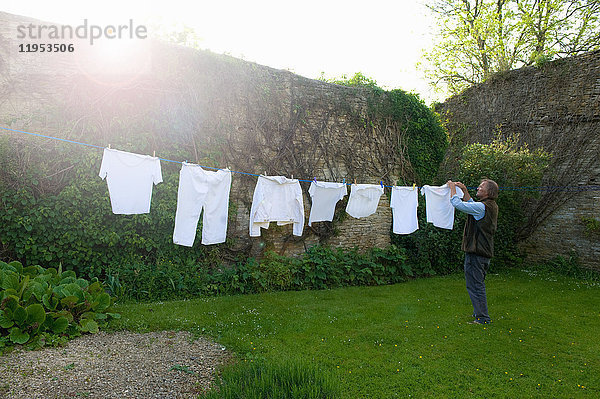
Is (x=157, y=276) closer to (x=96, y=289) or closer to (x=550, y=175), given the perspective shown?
(x=96, y=289)

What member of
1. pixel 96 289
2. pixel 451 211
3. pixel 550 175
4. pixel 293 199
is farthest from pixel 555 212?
A: pixel 96 289

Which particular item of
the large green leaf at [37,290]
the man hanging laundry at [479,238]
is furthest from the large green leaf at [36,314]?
the man hanging laundry at [479,238]

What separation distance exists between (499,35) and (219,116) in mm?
13442

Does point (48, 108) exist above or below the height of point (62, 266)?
above

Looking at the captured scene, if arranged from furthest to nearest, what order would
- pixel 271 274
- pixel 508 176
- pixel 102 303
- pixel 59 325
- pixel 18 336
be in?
pixel 508 176
pixel 271 274
pixel 102 303
pixel 59 325
pixel 18 336

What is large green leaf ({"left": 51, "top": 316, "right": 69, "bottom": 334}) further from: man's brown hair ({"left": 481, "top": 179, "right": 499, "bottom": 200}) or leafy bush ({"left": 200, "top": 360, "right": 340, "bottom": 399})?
man's brown hair ({"left": 481, "top": 179, "right": 499, "bottom": 200})

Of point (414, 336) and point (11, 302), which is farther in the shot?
point (414, 336)

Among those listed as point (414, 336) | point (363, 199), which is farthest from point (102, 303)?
point (363, 199)

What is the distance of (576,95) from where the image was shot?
869cm

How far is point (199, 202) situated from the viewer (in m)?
5.37

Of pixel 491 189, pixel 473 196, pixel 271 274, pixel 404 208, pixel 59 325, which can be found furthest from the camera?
pixel 473 196

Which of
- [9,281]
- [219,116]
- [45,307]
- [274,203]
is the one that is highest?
[219,116]

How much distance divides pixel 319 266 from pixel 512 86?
709 cm

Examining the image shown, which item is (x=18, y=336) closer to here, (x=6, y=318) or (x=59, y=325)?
(x=6, y=318)
